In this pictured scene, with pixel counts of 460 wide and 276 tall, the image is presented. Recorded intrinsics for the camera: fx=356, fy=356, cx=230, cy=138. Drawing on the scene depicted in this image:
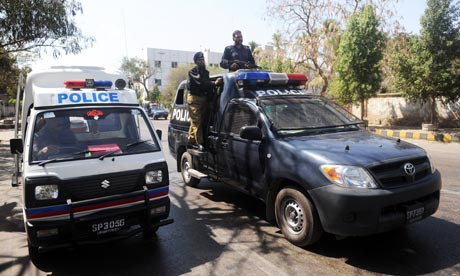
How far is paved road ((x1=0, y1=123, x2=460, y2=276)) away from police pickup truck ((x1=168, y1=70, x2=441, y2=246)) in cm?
34

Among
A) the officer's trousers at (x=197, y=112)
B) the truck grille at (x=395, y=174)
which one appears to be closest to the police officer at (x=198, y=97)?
the officer's trousers at (x=197, y=112)

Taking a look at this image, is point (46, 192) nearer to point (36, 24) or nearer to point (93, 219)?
point (93, 219)

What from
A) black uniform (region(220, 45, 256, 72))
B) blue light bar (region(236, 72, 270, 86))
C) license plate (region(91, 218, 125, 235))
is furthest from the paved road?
black uniform (region(220, 45, 256, 72))

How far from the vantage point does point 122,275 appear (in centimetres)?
365

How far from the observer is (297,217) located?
13.7 feet

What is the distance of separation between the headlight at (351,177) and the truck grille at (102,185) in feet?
7.02

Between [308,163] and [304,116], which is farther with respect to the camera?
[304,116]

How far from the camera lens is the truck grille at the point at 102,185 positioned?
372 cm

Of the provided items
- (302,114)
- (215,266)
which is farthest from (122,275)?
(302,114)

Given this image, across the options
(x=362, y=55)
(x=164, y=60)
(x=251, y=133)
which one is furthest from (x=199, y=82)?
(x=164, y=60)

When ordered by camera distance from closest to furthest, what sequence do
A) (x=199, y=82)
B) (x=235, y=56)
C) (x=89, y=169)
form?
(x=89, y=169), (x=199, y=82), (x=235, y=56)

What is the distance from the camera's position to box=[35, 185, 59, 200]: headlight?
3.57 metres

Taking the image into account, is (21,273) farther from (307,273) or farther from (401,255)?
(401,255)

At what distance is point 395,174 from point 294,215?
1.21 metres
